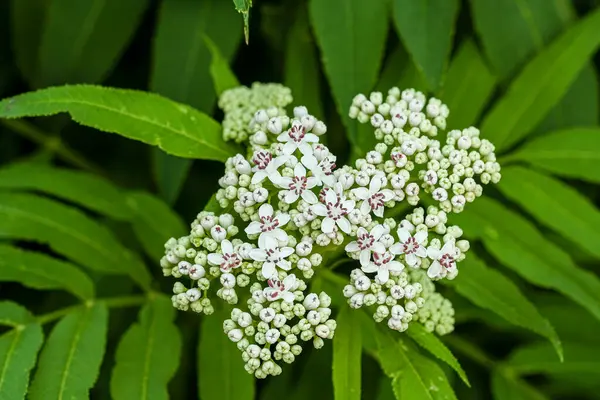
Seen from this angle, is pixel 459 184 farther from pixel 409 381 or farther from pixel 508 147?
pixel 508 147

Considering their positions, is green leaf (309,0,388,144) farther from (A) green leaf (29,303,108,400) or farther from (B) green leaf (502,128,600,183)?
(A) green leaf (29,303,108,400)

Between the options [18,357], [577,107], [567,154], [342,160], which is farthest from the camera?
[342,160]

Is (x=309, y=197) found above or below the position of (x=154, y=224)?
below

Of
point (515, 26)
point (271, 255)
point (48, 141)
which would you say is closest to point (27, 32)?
point (48, 141)

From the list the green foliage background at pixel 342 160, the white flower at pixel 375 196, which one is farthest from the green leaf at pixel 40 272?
the white flower at pixel 375 196

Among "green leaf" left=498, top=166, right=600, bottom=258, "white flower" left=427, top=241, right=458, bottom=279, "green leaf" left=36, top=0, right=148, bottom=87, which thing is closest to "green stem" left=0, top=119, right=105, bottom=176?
"green leaf" left=36, top=0, right=148, bottom=87

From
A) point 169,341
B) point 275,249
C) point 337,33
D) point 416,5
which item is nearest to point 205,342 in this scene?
point 169,341

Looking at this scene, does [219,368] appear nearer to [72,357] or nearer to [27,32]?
[72,357]
